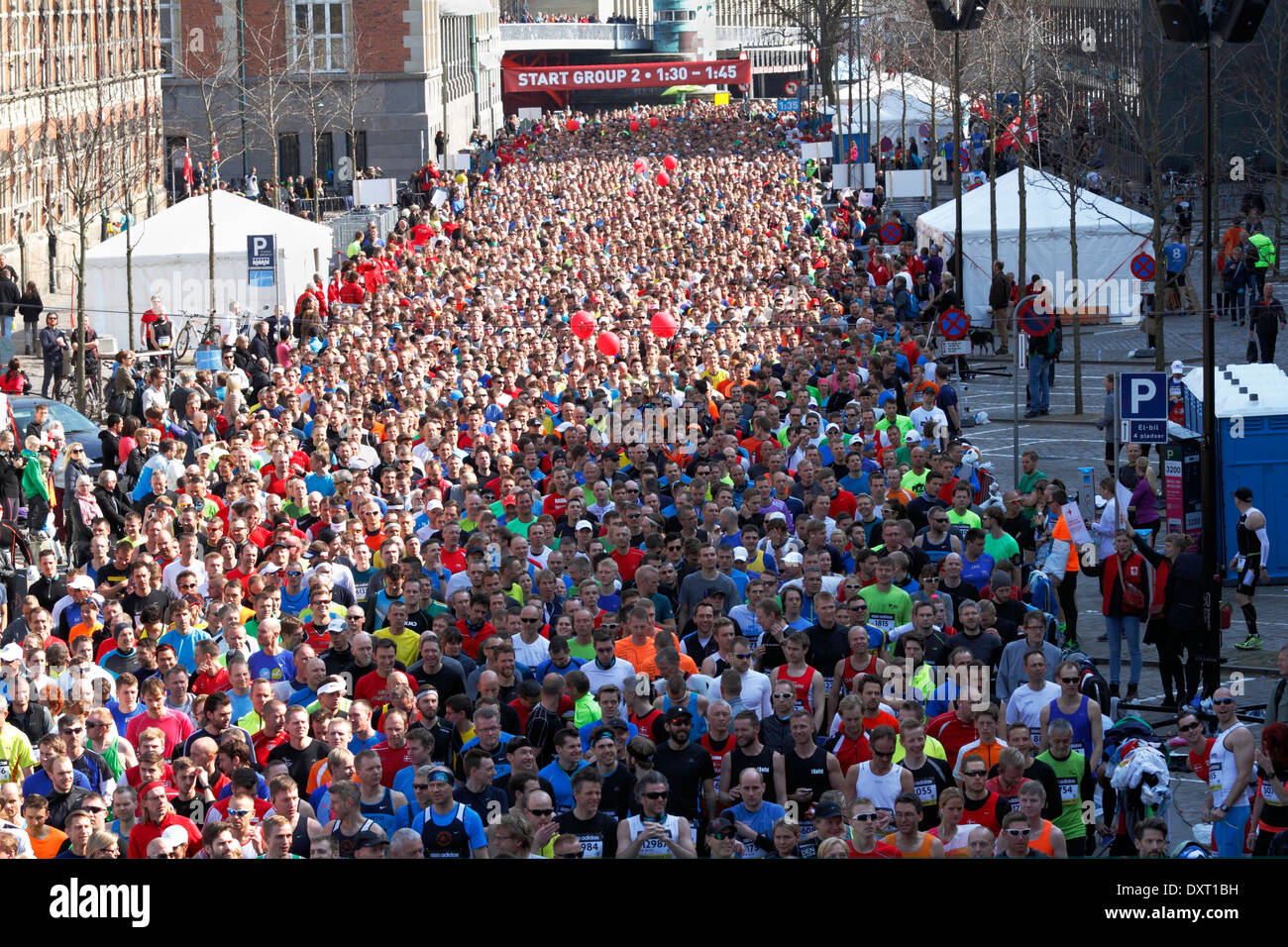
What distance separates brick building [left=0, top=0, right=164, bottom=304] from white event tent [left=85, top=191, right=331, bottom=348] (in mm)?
3699

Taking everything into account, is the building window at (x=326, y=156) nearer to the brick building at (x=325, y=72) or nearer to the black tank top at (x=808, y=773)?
the brick building at (x=325, y=72)

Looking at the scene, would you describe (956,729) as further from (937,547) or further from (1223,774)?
(937,547)

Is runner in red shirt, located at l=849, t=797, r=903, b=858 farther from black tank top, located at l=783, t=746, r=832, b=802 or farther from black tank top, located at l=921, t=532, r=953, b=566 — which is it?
black tank top, located at l=921, t=532, r=953, b=566

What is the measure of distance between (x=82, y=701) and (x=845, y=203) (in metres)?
34.9

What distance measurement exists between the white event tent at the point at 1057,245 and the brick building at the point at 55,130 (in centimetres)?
1475

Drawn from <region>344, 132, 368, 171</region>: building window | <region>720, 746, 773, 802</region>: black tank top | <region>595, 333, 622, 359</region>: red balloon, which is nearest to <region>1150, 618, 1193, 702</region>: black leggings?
<region>720, 746, 773, 802</region>: black tank top

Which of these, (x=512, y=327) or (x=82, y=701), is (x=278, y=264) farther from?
(x=82, y=701)

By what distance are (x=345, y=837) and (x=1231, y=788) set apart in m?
3.99

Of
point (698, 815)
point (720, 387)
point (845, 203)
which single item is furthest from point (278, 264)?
point (698, 815)

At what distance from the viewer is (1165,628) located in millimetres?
12789

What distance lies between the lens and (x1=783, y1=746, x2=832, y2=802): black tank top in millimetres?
9047

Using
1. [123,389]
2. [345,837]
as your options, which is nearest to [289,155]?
[123,389]

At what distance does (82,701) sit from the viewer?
9836 millimetres

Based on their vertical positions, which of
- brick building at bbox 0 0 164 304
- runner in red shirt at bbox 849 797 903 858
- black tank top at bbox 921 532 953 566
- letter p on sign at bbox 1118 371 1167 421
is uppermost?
brick building at bbox 0 0 164 304
